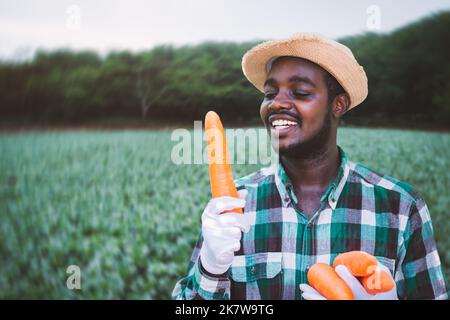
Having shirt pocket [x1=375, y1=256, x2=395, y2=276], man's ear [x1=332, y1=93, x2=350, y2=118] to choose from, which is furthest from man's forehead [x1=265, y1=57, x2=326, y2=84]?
shirt pocket [x1=375, y1=256, x2=395, y2=276]

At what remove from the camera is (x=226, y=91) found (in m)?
2.49

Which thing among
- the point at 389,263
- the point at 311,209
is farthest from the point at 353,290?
the point at 311,209

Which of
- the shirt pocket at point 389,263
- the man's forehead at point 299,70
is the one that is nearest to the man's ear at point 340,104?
the man's forehead at point 299,70

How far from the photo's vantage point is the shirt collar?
7.00ft

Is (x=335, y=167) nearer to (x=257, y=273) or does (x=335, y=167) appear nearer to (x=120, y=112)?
(x=257, y=273)

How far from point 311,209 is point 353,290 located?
0.37m

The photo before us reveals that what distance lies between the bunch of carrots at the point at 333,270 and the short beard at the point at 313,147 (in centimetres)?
30

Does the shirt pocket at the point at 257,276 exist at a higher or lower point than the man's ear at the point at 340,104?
lower

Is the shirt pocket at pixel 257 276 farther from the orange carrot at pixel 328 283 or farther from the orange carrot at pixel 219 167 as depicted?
the orange carrot at pixel 219 167

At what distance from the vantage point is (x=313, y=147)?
213 cm

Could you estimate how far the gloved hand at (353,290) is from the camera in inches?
76.8

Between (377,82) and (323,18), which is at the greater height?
(323,18)
